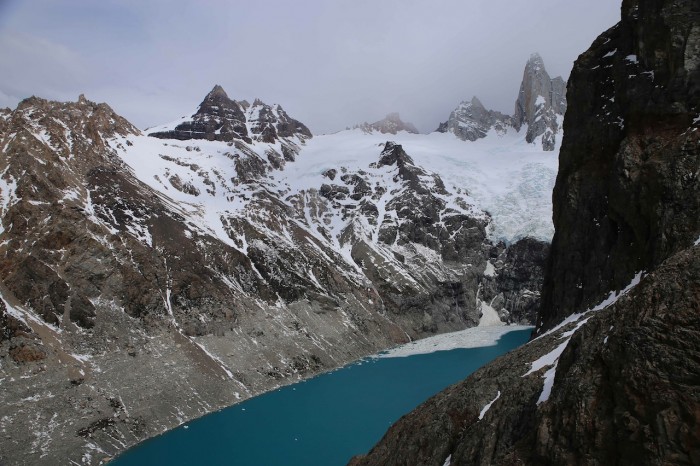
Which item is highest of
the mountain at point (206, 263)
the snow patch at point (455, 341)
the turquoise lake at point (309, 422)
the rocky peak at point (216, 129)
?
the rocky peak at point (216, 129)

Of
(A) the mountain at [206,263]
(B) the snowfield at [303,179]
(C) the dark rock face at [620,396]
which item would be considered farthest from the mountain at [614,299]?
(B) the snowfield at [303,179]

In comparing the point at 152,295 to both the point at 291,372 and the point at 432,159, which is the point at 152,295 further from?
the point at 432,159

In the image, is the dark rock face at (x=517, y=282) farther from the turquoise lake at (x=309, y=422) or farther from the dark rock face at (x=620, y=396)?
the dark rock face at (x=620, y=396)

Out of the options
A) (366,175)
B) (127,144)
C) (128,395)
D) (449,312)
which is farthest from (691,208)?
(366,175)

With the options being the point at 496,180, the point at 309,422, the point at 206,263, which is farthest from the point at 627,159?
the point at 496,180

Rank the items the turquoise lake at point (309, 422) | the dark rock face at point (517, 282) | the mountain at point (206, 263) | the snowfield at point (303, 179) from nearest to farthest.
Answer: the turquoise lake at point (309, 422) < the mountain at point (206, 263) < the snowfield at point (303, 179) < the dark rock face at point (517, 282)

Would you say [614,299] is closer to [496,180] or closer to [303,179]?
[303,179]
